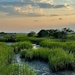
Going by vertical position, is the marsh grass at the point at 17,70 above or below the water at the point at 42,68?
above

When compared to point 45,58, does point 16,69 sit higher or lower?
higher

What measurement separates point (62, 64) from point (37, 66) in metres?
6.19

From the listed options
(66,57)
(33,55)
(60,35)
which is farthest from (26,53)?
(60,35)

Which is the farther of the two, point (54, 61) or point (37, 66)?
point (37, 66)

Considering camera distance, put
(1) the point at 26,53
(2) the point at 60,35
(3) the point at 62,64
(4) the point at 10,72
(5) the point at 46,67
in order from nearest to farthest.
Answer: (4) the point at 10,72, (3) the point at 62,64, (5) the point at 46,67, (1) the point at 26,53, (2) the point at 60,35

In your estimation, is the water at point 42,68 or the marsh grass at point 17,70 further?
the water at point 42,68

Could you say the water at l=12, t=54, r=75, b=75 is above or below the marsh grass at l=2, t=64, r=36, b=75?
below

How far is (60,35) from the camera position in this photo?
11075 cm

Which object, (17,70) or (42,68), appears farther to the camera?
(42,68)

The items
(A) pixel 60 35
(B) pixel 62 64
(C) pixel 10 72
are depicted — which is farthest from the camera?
(A) pixel 60 35

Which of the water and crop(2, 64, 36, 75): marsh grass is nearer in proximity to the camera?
crop(2, 64, 36, 75): marsh grass

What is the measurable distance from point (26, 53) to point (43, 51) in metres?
3.09

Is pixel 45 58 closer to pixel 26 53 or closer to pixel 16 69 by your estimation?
pixel 26 53

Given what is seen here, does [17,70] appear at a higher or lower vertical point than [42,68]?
higher
